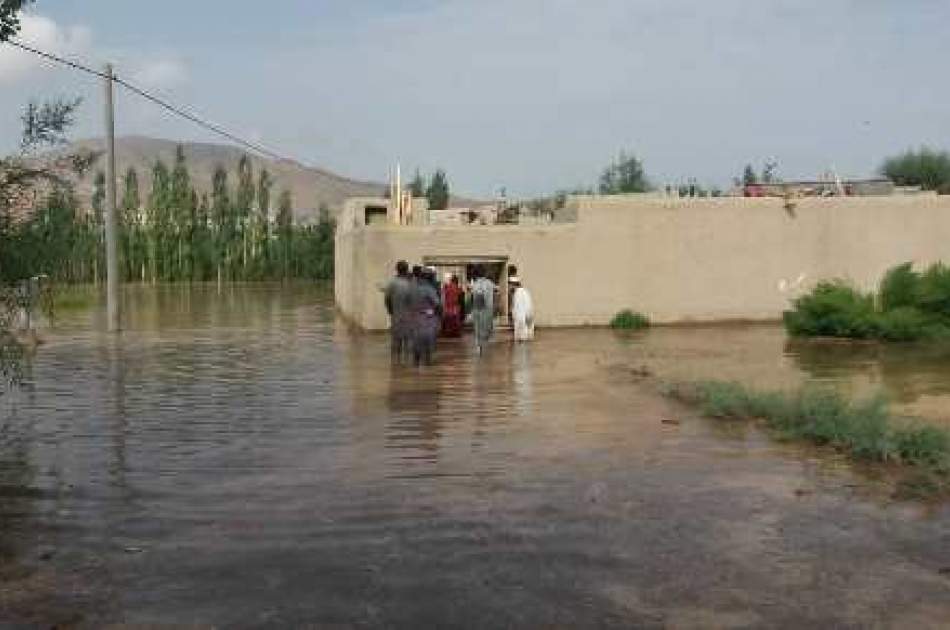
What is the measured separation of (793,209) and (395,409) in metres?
17.9

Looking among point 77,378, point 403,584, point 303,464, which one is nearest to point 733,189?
point 77,378

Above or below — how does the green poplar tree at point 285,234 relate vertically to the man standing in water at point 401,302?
above

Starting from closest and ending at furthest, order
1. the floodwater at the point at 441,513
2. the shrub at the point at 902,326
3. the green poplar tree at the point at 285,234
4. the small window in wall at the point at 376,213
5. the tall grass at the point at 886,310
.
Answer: the floodwater at the point at 441,513, the shrub at the point at 902,326, the tall grass at the point at 886,310, the small window in wall at the point at 376,213, the green poplar tree at the point at 285,234

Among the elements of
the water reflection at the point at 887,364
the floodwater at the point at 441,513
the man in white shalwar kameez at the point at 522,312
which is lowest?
the floodwater at the point at 441,513

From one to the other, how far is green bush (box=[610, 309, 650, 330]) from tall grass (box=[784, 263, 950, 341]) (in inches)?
171

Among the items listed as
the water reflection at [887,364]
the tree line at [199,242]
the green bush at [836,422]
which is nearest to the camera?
the green bush at [836,422]

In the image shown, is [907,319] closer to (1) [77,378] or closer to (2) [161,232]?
(1) [77,378]

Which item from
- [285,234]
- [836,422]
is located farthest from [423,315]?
[285,234]

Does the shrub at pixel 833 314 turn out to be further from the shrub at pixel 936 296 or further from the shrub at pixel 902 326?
the shrub at pixel 936 296

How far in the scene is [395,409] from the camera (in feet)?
44.7

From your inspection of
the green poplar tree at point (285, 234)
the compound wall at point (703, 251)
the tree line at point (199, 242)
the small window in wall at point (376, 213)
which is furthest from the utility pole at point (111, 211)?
the green poplar tree at point (285, 234)

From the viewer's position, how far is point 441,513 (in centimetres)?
816

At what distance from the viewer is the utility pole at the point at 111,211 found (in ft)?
87.5

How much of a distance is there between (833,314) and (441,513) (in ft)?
55.5
